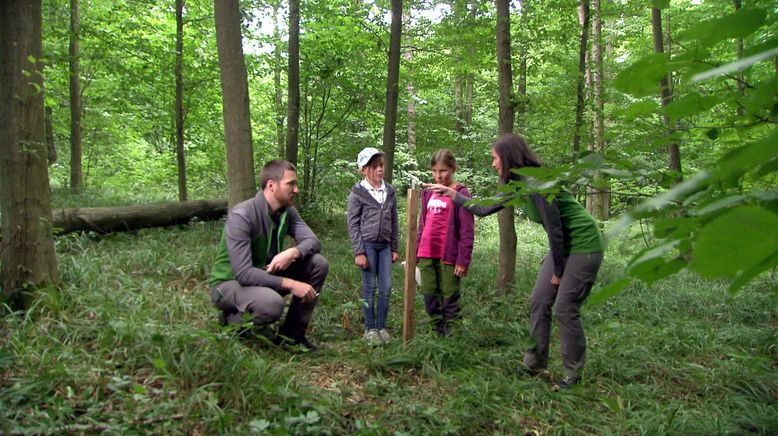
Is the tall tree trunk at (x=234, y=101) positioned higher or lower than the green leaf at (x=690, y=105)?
higher

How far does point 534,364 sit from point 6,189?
4.21 m

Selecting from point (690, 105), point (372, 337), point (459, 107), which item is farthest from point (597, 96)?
point (459, 107)

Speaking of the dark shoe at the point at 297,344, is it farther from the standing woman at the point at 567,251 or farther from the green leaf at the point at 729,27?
the green leaf at the point at 729,27

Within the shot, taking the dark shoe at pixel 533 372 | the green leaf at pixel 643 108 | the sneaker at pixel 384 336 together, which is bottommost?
the dark shoe at pixel 533 372

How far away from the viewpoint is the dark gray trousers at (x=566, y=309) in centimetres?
367

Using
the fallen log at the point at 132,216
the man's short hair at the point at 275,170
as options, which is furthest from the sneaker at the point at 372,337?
the fallen log at the point at 132,216

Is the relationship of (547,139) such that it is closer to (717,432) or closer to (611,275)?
(611,275)

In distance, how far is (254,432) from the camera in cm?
257

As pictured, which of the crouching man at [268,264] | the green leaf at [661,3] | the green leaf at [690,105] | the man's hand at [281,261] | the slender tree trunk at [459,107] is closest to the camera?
the green leaf at [690,105]

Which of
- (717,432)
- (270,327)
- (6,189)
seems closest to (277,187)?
(270,327)

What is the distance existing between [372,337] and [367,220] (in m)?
1.10

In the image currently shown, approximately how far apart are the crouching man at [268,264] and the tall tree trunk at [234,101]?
56.7 inches

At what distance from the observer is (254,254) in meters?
4.12

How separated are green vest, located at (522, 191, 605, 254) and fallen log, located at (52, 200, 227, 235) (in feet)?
17.8
